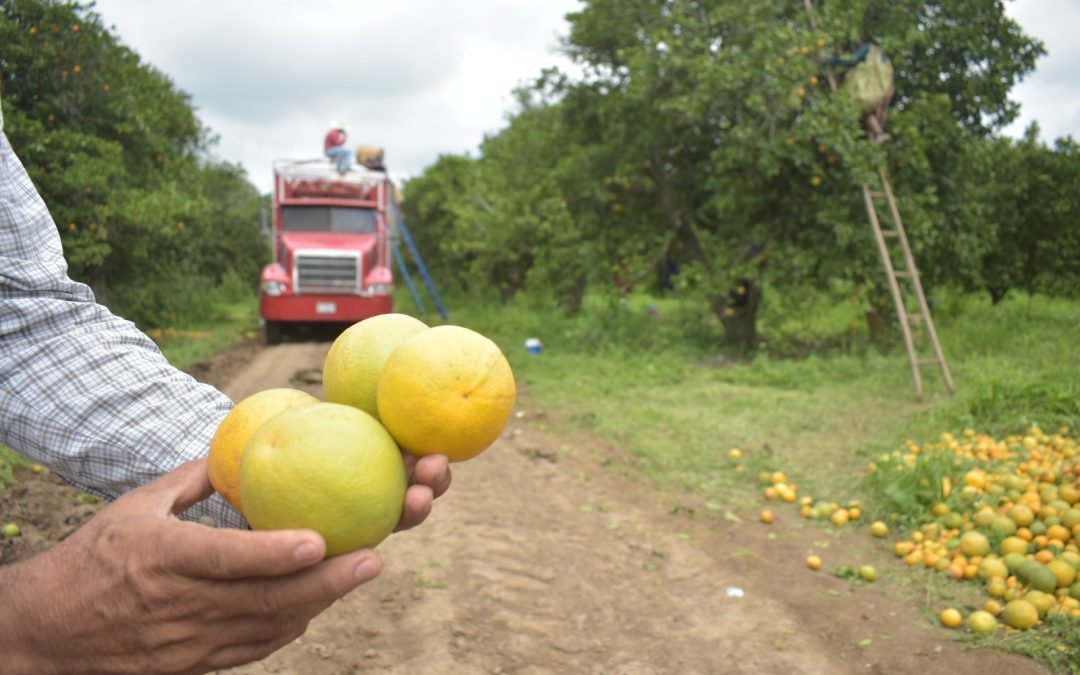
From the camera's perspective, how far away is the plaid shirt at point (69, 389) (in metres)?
1.60

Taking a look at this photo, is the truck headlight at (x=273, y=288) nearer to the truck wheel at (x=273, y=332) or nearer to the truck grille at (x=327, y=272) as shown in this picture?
the truck grille at (x=327, y=272)

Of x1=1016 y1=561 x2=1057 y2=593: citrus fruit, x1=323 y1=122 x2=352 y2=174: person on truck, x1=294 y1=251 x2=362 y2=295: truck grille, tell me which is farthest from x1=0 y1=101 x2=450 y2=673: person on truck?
x1=323 y1=122 x2=352 y2=174: person on truck

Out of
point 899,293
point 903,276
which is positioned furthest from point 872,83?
point 899,293

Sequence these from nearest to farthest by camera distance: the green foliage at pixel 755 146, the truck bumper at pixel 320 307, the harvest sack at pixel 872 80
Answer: the harvest sack at pixel 872 80
the green foliage at pixel 755 146
the truck bumper at pixel 320 307

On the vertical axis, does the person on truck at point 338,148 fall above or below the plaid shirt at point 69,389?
above

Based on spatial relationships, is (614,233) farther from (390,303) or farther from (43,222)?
(43,222)

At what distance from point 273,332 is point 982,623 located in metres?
12.0

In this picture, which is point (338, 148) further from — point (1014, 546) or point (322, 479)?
point (322, 479)

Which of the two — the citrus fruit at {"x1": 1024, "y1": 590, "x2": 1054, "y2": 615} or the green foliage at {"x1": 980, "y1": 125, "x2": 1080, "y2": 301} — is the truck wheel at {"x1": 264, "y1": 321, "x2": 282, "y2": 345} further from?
the citrus fruit at {"x1": 1024, "y1": 590, "x2": 1054, "y2": 615}

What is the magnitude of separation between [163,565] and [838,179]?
942 cm

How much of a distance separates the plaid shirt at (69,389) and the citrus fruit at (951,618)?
3011 millimetres

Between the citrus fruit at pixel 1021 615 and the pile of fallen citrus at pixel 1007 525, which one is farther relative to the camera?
the pile of fallen citrus at pixel 1007 525

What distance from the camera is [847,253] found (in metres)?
9.50

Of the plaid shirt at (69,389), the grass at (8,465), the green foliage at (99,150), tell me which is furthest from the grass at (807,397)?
the green foliage at (99,150)
